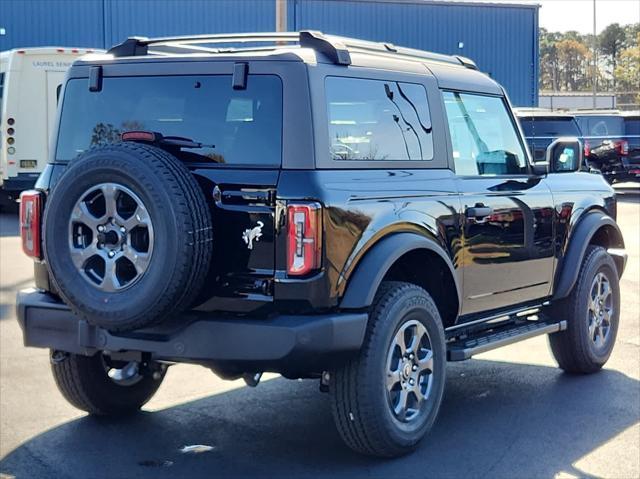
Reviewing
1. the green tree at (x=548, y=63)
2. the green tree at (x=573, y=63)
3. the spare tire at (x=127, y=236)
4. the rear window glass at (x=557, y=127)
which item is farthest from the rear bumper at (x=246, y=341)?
the green tree at (x=548, y=63)

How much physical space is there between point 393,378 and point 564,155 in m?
2.52

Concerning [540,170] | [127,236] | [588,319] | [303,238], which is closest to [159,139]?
[127,236]

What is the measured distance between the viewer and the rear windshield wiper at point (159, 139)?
5.03m

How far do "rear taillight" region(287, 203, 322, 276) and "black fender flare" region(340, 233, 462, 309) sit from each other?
26 centimetres

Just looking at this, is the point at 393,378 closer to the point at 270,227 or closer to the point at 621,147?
the point at 270,227

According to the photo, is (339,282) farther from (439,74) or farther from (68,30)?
(68,30)

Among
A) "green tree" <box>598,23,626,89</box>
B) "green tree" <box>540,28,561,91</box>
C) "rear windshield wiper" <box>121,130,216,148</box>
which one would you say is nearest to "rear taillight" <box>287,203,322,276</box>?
"rear windshield wiper" <box>121,130,216,148</box>

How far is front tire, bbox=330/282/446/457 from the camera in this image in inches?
195

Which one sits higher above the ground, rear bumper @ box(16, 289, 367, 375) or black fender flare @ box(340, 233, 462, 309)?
black fender flare @ box(340, 233, 462, 309)

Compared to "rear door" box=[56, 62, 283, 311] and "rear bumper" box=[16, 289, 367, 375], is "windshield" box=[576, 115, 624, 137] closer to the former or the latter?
"rear door" box=[56, 62, 283, 311]

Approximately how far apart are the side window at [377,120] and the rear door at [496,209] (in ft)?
1.07

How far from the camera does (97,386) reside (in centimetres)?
579

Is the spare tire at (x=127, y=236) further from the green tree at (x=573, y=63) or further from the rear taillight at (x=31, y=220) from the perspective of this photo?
the green tree at (x=573, y=63)

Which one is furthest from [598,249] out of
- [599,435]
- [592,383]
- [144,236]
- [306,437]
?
[144,236]
